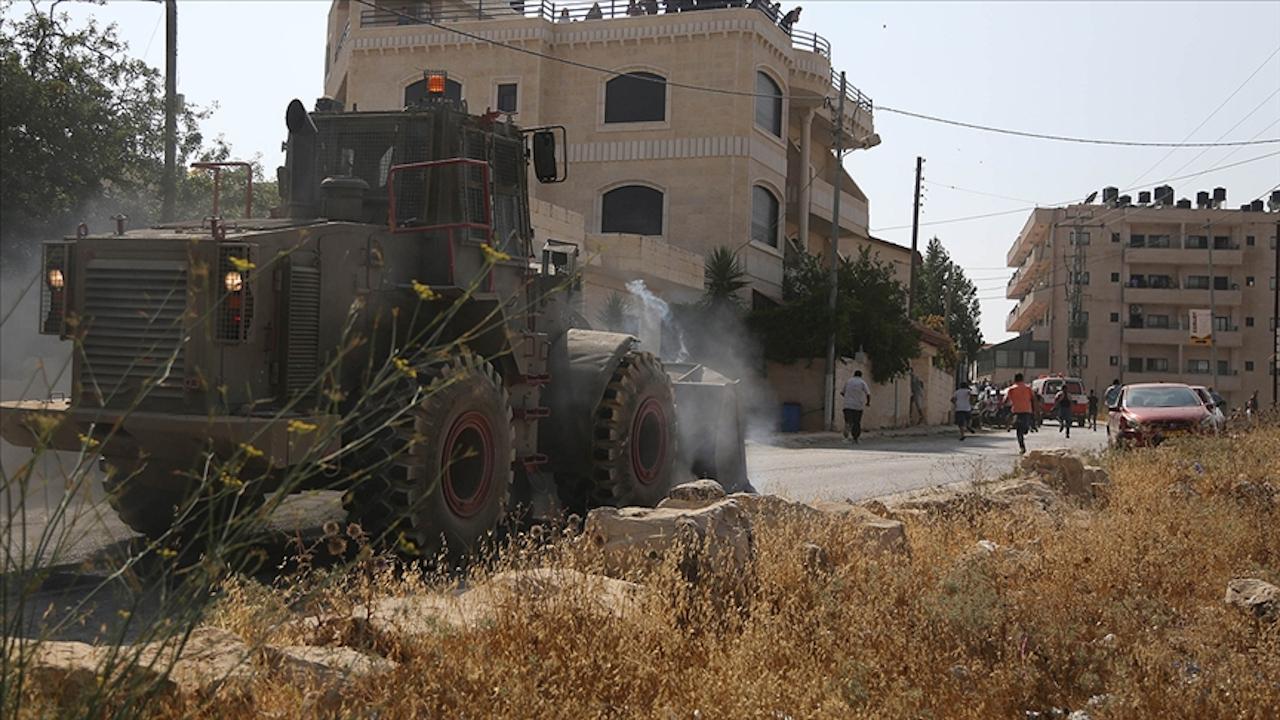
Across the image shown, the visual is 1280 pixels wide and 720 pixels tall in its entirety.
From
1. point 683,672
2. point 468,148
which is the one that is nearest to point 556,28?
point 468,148

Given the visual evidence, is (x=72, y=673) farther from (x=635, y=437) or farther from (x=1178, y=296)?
(x=1178, y=296)

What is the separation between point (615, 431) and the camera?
32.9 feet

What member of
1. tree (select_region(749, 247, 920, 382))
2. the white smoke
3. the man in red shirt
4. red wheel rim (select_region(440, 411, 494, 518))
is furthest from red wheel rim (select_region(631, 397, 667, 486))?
tree (select_region(749, 247, 920, 382))

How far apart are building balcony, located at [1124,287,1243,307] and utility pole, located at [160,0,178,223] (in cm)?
7937

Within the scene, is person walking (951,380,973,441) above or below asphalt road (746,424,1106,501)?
above

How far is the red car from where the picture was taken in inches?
878

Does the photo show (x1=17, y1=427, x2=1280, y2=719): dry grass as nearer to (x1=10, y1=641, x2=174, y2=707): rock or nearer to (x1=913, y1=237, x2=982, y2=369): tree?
(x1=10, y1=641, x2=174, y2=707): rock

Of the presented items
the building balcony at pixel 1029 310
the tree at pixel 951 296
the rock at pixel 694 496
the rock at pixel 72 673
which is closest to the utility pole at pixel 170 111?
the rock at pixel 694 496

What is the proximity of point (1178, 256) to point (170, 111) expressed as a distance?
81.5 m

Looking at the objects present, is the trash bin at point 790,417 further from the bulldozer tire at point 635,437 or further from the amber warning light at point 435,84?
the amber warning light at point 435,84

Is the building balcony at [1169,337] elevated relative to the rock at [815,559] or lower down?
elevated

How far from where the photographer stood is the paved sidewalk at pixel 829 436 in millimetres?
30803

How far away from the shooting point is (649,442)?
1078 centimetres

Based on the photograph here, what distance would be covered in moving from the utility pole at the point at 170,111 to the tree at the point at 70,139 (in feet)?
2.34
